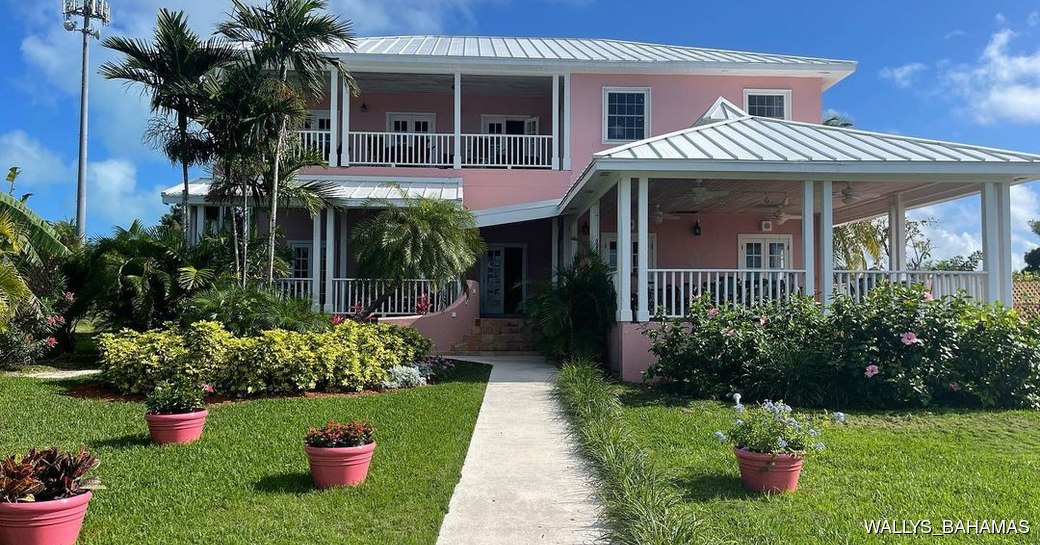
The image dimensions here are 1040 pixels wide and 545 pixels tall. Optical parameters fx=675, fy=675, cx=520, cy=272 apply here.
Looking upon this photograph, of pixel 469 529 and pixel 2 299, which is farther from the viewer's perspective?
pixel 2 299

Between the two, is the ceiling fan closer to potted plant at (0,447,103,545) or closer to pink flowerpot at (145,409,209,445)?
pink flowerpot at (145,409,209,445)

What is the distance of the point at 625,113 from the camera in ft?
55.6

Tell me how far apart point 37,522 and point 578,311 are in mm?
8769

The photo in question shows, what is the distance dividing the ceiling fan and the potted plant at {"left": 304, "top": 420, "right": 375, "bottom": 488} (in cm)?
1006

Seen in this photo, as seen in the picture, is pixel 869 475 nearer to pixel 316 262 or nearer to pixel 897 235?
pixel 897 235

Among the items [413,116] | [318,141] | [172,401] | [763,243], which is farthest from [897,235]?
[172,401]

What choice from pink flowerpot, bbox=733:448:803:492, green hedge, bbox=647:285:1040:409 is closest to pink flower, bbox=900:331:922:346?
green hedge, bbox=647:285:1040:409

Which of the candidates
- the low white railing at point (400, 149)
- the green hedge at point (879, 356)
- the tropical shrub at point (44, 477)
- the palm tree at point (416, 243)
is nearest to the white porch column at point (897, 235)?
the green hedge at point (879, 356)

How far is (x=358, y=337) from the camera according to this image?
10547 mm

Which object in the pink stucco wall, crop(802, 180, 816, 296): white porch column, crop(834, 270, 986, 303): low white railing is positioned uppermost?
crop(802, 180, 816, 296): white porch column

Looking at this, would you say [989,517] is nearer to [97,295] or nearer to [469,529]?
[469,529]

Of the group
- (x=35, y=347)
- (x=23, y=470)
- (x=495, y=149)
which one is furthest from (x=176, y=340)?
(x=495, y=149)

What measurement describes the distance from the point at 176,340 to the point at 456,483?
6.12m

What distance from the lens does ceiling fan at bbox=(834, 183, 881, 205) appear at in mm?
12177
